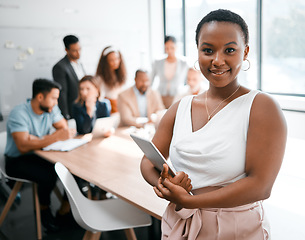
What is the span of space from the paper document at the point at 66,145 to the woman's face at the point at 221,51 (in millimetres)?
2111

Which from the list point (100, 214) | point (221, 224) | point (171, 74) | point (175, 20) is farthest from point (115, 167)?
point (175, 20)

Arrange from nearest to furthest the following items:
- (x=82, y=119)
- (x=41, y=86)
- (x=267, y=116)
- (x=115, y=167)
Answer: (x=267, y=116)
(x=115, y=167)
(x=41, y=86)
(x=82, y=119)

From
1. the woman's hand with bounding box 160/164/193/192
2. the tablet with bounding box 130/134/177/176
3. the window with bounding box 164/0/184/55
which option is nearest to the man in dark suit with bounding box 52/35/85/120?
the window with bounding box 164/0/184/55

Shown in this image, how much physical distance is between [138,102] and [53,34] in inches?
79.3

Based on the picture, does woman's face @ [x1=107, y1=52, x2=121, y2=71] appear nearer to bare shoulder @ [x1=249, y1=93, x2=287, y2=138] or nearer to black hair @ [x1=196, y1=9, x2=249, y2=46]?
black hair @ [x1=196, y1=9, x2=249, y2=46]

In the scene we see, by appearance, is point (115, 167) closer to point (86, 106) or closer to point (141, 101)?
point (86, 106)

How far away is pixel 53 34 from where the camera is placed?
191 inches

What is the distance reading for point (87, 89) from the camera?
3533 mm

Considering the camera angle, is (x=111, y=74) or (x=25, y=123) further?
(x=111, y=74)

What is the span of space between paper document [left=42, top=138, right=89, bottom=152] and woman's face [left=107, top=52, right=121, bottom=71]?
1.84 m

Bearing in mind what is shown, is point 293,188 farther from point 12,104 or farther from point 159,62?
point 12,104

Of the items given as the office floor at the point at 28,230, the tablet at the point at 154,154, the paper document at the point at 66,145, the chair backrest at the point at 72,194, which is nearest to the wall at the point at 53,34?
the office floor at the point at 28,230

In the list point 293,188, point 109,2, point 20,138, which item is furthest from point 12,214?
point 109,2

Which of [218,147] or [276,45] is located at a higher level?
[276,45]
